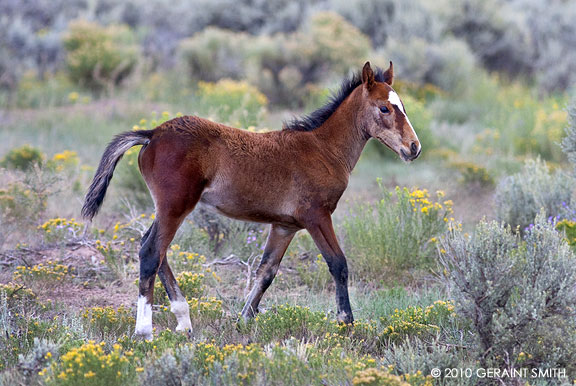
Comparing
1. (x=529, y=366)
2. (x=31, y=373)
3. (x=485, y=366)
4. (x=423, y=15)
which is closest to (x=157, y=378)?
(x=31, y=373)

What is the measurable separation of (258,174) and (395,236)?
2692 mm

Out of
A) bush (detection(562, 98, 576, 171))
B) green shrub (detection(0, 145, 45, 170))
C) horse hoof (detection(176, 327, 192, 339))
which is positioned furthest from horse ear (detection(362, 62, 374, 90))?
green shrub (detection(0, 145, 45, 170))

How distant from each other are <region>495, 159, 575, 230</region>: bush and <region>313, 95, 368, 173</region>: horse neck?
3666 millimetres

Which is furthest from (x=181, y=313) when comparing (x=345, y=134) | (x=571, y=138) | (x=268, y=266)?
(x=571, y=138)

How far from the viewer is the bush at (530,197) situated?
358 inches

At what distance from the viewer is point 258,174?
18.8ft

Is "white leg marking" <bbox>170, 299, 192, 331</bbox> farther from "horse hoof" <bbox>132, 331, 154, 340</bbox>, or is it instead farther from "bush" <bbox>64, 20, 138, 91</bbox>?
"bush" <bbox>64, 20, 138, 91</bbox>

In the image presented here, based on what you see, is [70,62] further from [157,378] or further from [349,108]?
[157,378]

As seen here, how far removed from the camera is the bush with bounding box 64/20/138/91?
60.6 ft

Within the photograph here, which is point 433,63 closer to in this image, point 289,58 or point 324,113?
point 289,58

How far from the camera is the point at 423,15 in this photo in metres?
20.5

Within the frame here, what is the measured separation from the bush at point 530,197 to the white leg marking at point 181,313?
4.88m

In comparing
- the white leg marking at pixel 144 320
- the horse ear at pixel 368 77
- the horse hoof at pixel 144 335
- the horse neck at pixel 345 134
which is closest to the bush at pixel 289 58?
the horse neck at pixel 345 134

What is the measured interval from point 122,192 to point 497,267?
6.39 meters
